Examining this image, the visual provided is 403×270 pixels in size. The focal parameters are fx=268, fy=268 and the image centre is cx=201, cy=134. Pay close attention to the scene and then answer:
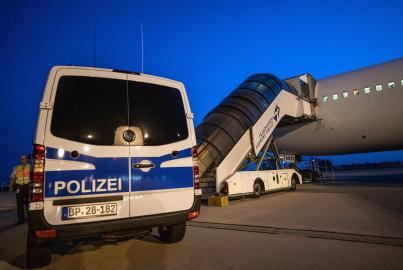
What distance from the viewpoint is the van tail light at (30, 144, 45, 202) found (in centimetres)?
272

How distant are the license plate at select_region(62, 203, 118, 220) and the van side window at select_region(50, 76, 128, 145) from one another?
2.32 ft

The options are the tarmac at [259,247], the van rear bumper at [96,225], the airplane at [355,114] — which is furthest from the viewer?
the airplane at [355,114]

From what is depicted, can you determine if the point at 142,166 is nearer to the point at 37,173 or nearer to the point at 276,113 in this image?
the point at 37,173

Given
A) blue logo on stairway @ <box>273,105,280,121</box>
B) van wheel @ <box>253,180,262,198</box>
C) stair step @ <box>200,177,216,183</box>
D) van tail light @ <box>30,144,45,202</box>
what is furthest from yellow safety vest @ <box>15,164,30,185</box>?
blue logo on stairway @ <box>273,105,280,121</box>

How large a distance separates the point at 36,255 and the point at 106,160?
1527mm

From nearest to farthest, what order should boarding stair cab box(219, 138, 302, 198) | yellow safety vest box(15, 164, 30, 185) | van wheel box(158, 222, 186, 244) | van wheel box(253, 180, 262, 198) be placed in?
van wheel box(158, 222, 186, 244) < yellow safety vest box(15, 164, 30, 185) < boarding stair cab box(219, 138, 302, 198) < van wheel box(253, 180, 262, 198)

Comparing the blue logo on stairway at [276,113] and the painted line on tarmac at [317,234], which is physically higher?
the blue logo on stairway at [276,113]

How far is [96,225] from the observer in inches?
A: 115

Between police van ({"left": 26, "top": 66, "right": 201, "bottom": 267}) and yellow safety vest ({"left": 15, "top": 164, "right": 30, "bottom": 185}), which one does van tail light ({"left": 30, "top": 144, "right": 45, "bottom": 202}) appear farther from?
yellow safety vest ({"left": 15, "top": 164, "right": 30, "bottom": 185})

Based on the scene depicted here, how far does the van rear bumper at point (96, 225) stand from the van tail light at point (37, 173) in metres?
0.16

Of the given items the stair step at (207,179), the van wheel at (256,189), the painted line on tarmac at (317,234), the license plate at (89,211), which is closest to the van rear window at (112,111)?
the license plate at (89,211)

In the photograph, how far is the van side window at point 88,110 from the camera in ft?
9.68

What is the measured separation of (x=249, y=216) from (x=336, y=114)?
35.3ft

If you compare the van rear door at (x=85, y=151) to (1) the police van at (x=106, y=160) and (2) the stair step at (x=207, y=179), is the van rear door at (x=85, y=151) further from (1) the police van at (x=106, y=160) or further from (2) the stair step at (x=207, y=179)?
(2) the stair step at (x=207, y=179)
